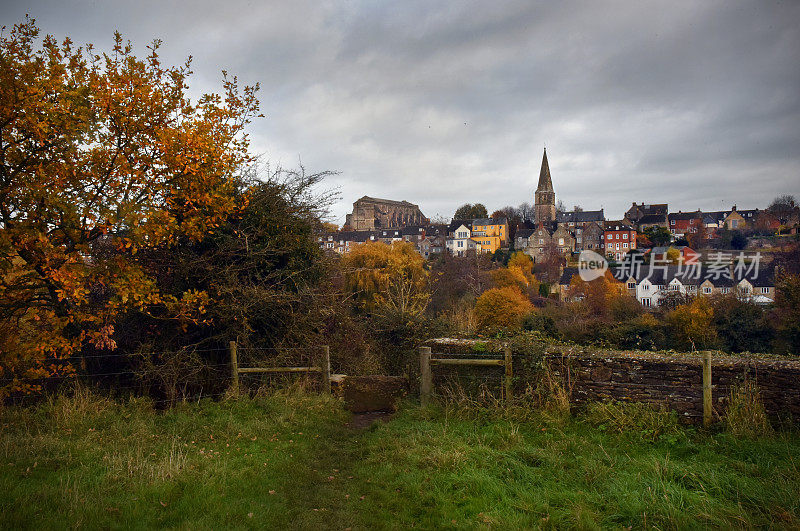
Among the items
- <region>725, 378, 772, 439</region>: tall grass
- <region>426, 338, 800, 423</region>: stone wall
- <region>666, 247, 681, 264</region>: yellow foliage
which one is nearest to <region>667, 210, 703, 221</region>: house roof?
<region>666, 247, 681, 264</region>: yellow foliage

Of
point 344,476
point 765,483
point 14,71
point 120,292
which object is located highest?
point 14,71

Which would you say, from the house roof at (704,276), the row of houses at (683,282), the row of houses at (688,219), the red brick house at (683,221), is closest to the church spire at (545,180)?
the row of houses at (688,219)

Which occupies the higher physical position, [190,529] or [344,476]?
[190,529]

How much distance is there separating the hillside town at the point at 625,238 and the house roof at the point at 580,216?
22cm

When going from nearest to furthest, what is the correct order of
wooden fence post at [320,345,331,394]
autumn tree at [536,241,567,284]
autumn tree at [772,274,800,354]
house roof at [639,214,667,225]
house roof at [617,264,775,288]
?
wooden fence post at [320,345,331,394]
autumn tree at [772,274,800,354]
house roof at [617,264,775,288]
autumn tree at [536,241,567,284]
house roof at [639,214,667,225]

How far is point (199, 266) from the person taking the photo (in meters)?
10.1

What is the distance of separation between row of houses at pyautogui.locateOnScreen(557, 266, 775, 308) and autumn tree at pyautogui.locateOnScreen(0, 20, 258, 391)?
162 ft

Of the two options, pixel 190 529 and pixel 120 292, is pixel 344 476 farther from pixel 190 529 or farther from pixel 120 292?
pixel 120 292

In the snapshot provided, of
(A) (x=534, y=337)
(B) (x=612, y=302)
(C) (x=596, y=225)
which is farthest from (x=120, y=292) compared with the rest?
(C) (x=596, y=225)

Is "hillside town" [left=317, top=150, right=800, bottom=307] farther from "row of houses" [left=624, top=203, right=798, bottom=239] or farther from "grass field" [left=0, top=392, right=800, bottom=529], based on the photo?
"grass field" [left=0, top=392, right=800, bottom=529]

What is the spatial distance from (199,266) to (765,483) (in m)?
9.86

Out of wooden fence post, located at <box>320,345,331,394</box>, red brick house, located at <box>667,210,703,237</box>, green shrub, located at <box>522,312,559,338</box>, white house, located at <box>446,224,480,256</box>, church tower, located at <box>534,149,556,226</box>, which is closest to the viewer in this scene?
wooden fence post, located at <box>320,345,331,394</box>

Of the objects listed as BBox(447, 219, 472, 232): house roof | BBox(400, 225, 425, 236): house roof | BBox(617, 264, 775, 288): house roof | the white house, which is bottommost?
BBox(617, 264, 775, 288): house roof

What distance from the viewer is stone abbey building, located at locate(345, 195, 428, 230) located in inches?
4647
